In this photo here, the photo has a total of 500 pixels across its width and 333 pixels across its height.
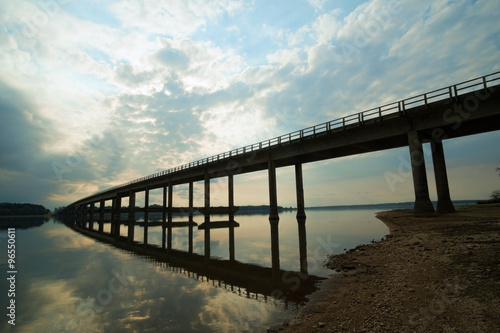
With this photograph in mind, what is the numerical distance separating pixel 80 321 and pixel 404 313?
9.69m

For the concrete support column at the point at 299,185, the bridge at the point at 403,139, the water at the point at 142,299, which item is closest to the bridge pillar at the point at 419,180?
the bridge at the point at 403,139

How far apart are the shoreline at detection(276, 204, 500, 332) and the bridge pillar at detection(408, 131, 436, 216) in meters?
15.0

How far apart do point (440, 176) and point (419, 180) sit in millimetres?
8640

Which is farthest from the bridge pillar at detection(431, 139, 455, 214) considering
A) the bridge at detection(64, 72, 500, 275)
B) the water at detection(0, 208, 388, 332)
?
the water at detection(0, 208, 388, 332)

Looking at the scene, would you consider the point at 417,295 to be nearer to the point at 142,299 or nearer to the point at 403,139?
the point at 142,299

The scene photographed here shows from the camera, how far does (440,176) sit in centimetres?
3195

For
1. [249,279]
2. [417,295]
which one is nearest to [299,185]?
[249,279]

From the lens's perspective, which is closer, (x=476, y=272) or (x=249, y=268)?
(x=476, y=272)

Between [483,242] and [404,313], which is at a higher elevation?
[483,242]

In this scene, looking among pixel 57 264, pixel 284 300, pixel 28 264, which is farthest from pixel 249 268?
pixel 28 264

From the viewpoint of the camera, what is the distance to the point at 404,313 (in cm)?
628

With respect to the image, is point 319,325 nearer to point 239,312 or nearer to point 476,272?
point 239,312

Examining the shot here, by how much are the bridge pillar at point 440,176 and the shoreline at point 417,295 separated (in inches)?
857

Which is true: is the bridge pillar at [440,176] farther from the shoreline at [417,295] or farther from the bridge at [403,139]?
the shoreline at [417,295]
